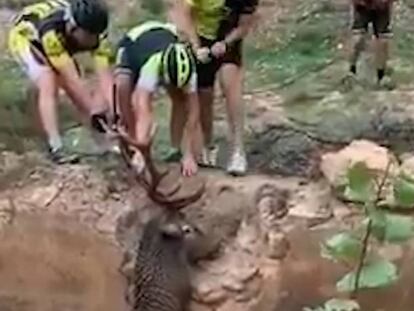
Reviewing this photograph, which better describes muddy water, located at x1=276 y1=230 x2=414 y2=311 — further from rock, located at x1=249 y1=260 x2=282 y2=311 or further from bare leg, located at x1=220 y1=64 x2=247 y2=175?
bare leg, located at x1=220 y1=64 x2=247 y2=175

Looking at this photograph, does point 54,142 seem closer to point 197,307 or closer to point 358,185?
point 197,307

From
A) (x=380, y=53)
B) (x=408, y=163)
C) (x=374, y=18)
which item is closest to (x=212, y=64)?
(x=408, y=163)

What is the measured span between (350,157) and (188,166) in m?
0.74

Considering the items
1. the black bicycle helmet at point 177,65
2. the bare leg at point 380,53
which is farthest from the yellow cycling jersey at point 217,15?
the bare leg at point 380,53

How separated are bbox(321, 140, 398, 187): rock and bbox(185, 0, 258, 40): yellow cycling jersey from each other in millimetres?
766

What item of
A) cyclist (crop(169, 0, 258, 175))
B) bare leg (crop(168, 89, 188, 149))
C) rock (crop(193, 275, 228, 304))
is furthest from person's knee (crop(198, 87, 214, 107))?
rock (crop(193, 275, 228, 304))

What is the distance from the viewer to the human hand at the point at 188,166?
19.8 feet

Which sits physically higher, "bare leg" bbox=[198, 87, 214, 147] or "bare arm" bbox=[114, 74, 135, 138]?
"bare arm" bbox=[114, 74, 135, 138]

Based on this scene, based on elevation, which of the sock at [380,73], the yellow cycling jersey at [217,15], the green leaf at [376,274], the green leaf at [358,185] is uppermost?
the green leaf at [358,185]

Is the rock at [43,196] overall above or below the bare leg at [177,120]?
below

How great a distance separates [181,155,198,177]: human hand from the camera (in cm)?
604

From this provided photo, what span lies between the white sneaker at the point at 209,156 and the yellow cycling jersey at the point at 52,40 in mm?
627

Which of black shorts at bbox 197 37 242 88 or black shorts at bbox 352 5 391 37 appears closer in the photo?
black shorts at bbox 197 37 242 88

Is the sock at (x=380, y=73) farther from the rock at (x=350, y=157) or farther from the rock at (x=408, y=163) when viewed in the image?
the rock at (x=408, y=163)
